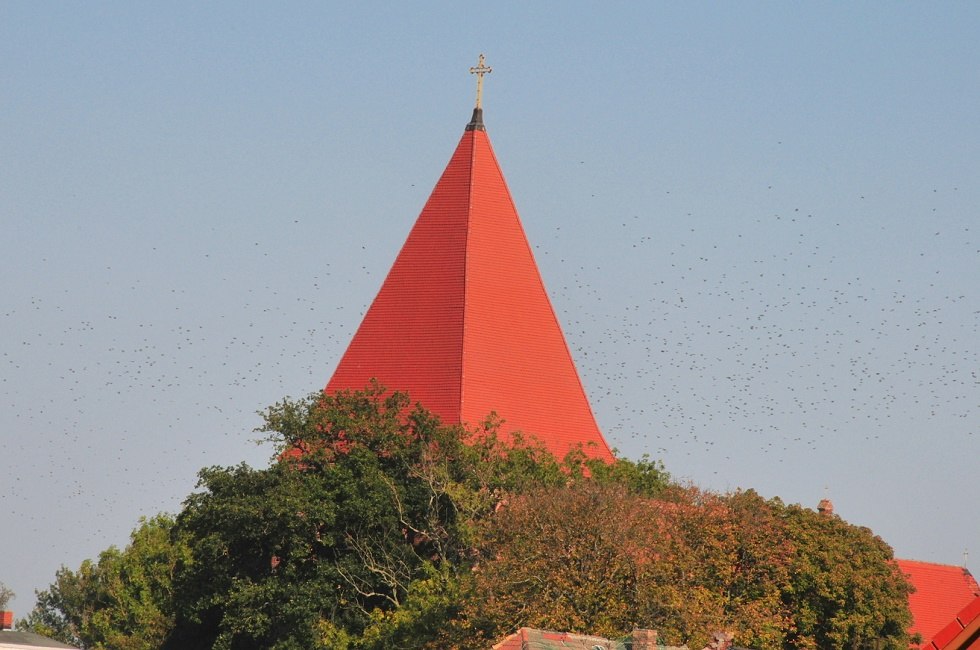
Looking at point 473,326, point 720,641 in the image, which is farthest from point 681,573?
point 473,326

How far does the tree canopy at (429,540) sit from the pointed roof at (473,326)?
284cm

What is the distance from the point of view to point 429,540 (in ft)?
131

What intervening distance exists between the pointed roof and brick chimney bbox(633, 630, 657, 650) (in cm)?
1974

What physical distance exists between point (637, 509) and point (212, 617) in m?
12.9

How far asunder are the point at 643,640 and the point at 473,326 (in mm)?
22781

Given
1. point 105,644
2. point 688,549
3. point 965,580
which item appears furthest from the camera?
point 105,644

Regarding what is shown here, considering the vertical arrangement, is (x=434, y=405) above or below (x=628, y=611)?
above

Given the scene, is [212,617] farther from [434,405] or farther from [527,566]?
[527,566]

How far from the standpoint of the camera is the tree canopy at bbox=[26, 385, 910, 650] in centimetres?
3450

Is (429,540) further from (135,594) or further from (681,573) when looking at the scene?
(135,594)

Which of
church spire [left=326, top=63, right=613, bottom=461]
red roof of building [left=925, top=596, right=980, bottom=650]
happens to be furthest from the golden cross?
red roof of building [left=925, top=596, right=980, bottom=650]

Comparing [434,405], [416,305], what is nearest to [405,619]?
[434,405]

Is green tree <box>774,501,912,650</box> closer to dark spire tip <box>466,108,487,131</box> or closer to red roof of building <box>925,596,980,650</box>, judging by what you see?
dark spire tip <box>466,108,487,131</box>

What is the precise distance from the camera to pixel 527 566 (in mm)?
31281
